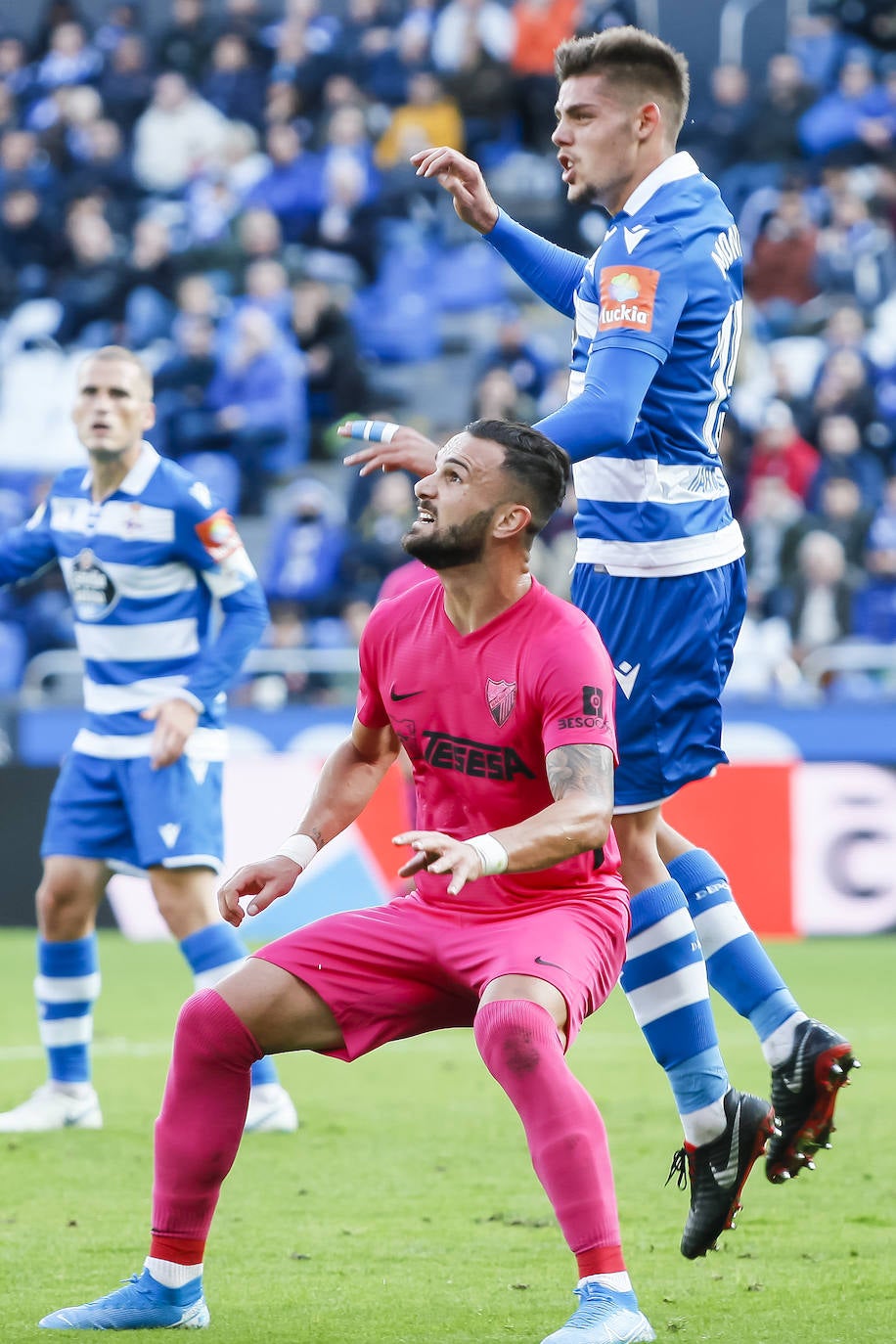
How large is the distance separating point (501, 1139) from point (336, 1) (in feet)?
53.2

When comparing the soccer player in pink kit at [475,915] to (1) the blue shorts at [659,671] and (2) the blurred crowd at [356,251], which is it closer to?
(1) the blue shorts at [659,671]

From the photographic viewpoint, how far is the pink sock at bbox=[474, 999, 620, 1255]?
12.0ft

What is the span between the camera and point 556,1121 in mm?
3666

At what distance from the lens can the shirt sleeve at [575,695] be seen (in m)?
3.87

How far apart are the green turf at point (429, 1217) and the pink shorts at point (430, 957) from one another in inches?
25.5

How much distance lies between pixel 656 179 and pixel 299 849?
1794 millimetres

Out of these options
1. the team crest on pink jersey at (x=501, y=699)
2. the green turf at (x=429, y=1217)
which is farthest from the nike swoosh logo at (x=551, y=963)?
the green turf at (x=429, y=1217)

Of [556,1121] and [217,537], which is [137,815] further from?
[556,1121]

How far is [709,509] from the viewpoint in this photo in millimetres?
4746

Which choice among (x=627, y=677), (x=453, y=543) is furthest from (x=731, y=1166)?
(x=453, y=543)

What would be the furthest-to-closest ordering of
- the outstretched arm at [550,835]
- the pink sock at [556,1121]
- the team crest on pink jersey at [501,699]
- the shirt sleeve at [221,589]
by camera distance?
the shirt sleeve at [221,589], the team crest on pink jersey at [501,699], the pink sock at [556,1121], the outstretched arm at [550,835]

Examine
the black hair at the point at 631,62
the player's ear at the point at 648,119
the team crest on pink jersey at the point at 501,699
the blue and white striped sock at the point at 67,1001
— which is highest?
the black hair at the point at 631,62

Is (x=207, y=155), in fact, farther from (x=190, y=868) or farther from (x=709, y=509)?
(x=709, y=509)

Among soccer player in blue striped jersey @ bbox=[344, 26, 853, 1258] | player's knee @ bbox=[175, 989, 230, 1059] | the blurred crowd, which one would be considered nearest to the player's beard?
soccer player in blue striped jersey @ bbox=[344, 26, 853, 1258]
